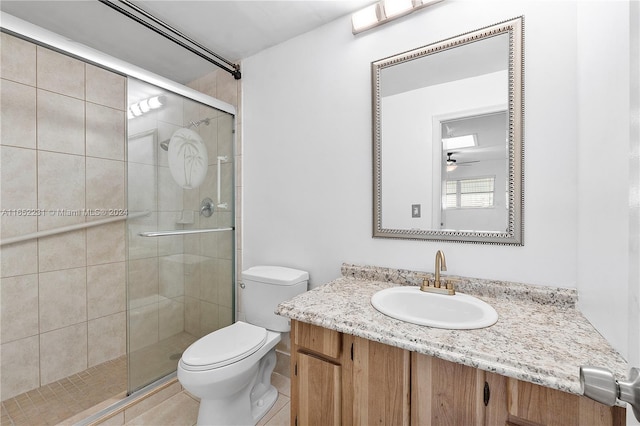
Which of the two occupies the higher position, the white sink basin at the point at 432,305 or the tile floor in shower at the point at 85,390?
the white sink basin at the point at 432,305

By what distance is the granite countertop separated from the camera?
71 cm

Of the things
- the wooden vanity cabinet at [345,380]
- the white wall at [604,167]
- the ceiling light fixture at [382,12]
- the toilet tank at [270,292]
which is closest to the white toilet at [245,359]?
Answer: the toilet tank at [270,292]

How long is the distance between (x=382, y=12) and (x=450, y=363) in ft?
5.36

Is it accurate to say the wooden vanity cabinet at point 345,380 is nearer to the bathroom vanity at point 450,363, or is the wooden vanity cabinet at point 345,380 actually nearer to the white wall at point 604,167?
the bathroom vanity at point 450,363

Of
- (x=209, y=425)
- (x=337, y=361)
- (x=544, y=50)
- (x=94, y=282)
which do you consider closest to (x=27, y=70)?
(x=94, y=282)

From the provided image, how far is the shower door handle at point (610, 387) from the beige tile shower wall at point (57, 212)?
2.30 metres

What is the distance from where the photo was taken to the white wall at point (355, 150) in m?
1.12

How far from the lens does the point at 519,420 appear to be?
0.75 metres

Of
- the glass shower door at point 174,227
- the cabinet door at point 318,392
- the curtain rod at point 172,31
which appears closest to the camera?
the cabinet door at point 318,392

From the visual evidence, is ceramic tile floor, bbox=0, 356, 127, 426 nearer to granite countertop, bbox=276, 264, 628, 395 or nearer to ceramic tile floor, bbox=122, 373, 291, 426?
ceramic tile floor, bbox=122, 373, 291, 426

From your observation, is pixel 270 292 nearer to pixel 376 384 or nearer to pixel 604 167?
pixel 376 384

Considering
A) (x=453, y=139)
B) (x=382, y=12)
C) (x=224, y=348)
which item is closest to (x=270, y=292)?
(x=224, y=348)

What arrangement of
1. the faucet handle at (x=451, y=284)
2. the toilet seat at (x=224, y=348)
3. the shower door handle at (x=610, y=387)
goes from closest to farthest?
the shower door handle at (x=610, y=387), the faucet handle at (x=451, y=284), the toilet seat at (x=224, y=348)

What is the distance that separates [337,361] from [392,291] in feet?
1.29
